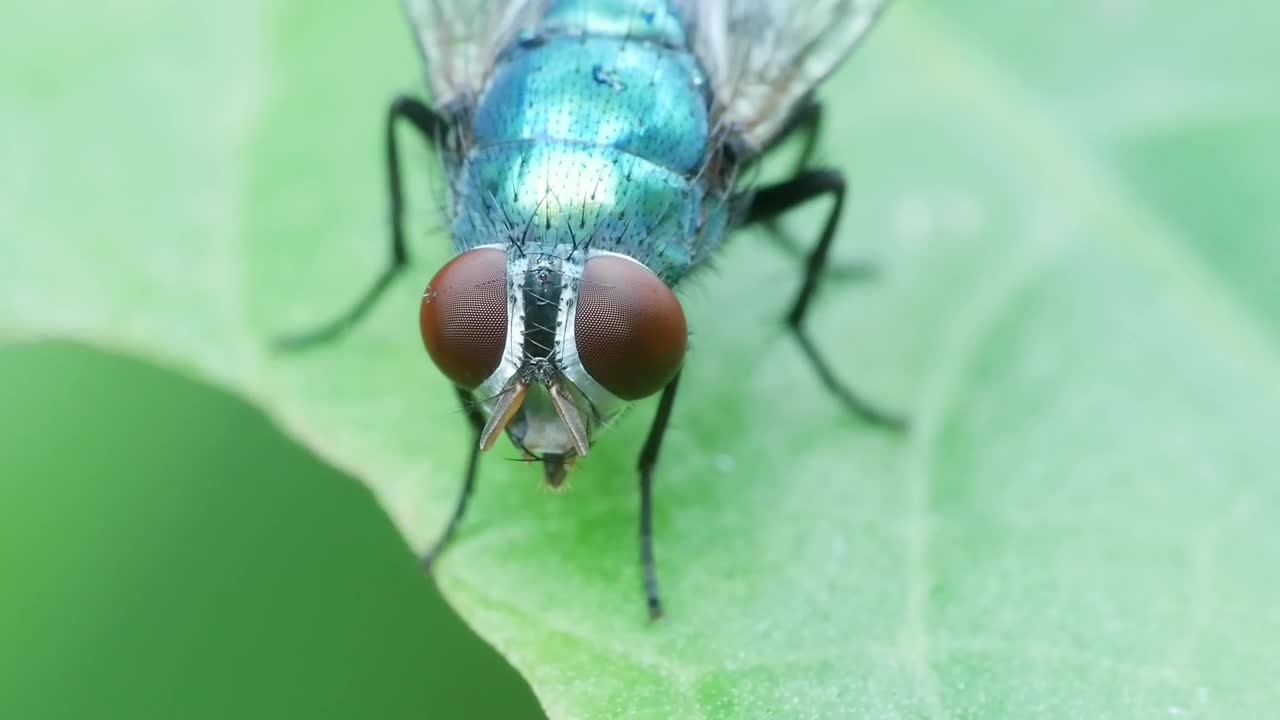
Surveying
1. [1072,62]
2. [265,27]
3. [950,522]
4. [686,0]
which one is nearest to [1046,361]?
[950,522]

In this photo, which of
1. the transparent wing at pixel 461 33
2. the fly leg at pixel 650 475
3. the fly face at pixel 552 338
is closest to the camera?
the fly face at pixel 552 338

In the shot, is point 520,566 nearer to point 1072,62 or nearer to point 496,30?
point 496,30

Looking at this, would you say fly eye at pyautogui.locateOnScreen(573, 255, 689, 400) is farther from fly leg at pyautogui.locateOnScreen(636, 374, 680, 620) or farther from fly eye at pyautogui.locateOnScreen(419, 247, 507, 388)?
fly leg at pyautogui.locateOnScreen(636, 374, 680, 620)

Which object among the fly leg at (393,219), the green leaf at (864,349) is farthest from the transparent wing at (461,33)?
the green leaf at (864,349)

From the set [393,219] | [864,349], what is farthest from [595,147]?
[864,349]

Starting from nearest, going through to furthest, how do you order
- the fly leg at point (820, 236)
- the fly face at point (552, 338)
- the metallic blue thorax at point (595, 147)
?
the fly face at point (552, 338) < the metallic blue thorax at point (595, 147) < the fly leg at point (820, 236)

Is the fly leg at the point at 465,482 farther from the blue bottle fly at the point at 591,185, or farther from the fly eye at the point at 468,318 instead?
the fly eye at the point at 468,318
